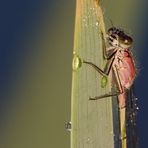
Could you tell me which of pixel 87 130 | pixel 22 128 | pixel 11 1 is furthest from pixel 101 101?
pixel 11 1

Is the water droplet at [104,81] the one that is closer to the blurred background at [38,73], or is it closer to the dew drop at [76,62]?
the dew drop at [76,62]

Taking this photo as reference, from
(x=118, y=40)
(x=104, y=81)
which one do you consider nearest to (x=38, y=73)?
(x=118, y=40)

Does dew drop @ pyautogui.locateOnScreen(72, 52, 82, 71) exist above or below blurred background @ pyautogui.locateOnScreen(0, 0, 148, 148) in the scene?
below

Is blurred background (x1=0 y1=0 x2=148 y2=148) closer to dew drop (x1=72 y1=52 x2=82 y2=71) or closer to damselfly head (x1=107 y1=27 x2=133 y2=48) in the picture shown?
damselfly head (x1=107 y1=27 x2=133 y2=48)

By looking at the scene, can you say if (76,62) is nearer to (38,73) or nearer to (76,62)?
(76,62)

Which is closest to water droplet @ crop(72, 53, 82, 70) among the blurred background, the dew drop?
the dew drop

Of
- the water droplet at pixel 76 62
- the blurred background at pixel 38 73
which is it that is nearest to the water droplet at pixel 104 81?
the water droplet at pixel 76 62

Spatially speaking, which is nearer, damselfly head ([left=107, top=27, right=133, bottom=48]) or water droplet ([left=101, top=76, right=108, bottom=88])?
water droplet ([left=101, top=76, right=108, bottom=88])

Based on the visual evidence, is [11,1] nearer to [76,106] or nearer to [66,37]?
[66,37]
